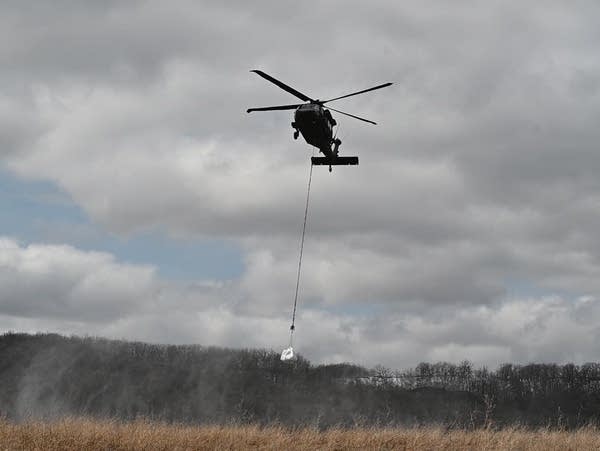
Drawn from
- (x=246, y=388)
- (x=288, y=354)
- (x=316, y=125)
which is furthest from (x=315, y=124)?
(x=246, y=388)

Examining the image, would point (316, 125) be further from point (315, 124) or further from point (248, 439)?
point (248, 439)

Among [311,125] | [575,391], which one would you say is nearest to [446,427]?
[311,125]

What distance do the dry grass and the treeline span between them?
30614 mm

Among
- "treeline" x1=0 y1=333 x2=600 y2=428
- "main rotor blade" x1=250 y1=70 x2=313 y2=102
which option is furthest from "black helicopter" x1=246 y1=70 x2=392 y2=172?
"treeline" x1=0 y1=333 x2=600 y2=428

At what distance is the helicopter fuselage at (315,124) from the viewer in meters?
22.0

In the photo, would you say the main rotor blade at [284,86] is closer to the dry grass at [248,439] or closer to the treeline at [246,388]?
the dry grass at [248,439]

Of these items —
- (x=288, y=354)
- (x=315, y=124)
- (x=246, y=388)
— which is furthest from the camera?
(x=246, y=388)

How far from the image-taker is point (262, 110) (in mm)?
22375

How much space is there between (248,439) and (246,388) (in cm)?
5194

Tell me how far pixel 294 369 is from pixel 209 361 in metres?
9.59

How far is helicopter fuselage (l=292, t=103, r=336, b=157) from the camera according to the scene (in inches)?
867

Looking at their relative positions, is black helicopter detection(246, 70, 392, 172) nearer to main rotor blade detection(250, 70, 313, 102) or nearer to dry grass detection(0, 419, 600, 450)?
main rotor blade detection(250, 70, 313, 102)

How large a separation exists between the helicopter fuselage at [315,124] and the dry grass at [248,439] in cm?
878

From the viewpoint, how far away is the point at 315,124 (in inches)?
874
